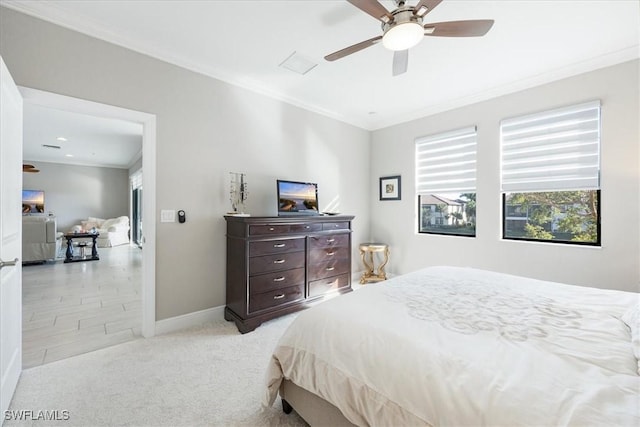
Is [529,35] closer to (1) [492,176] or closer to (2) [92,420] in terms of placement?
(1) [492,176]

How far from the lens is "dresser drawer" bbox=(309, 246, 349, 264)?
3.32m

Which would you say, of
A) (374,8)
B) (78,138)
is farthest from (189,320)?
(78,138)

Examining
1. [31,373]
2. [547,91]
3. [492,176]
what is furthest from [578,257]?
[31,373]

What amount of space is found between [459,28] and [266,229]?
2336mm

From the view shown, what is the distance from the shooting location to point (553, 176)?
3041mm

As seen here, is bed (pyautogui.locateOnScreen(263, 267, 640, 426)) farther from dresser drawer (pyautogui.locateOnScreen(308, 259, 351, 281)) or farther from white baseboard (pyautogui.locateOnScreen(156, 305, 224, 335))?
white baseboard (pyautogui.locateOnScreen(156, 305, 224, 335))

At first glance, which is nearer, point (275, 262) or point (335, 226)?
point (275, 262)

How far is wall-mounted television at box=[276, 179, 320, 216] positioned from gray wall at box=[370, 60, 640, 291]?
1627 mm

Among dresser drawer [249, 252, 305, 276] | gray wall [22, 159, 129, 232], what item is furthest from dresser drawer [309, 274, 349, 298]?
gray wall [22, 159, 129, 232]

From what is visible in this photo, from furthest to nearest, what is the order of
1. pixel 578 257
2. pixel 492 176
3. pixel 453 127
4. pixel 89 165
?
pixel 89 165 → pixel 453 127 → pixel 492 176 → pixel 578 257

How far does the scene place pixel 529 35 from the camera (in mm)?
2396

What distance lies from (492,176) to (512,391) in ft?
10.7

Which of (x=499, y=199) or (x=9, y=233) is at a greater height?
(x=499, y=199)

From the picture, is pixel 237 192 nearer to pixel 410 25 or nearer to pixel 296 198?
pixel 296 198
